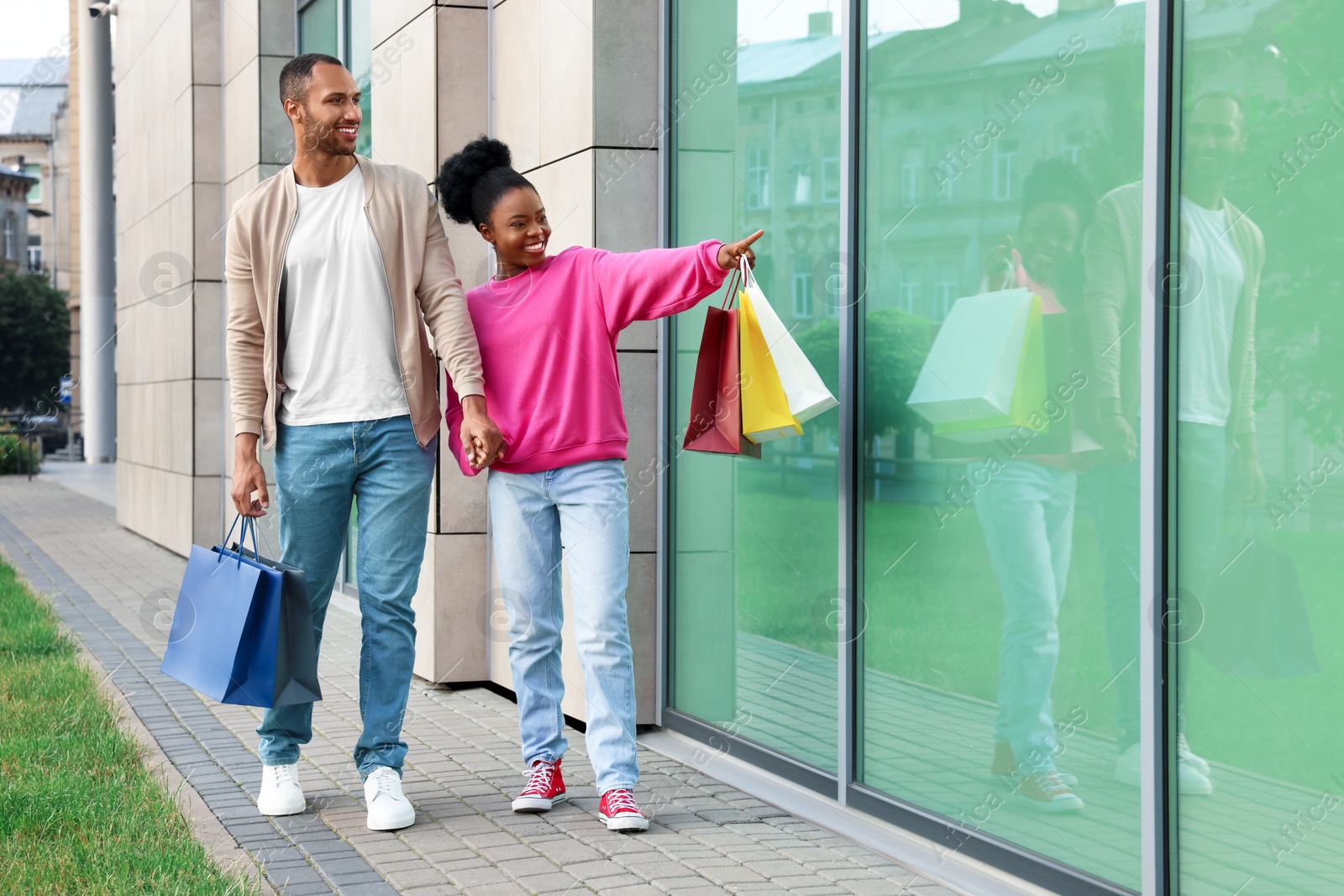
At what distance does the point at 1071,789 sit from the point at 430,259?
2.39m

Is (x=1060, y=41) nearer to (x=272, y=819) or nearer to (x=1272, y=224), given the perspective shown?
(x=1272, y=224)

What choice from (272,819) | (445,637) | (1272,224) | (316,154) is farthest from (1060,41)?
(445,637)

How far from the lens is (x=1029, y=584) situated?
3.69 metres

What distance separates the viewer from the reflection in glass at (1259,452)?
2898 millimetres

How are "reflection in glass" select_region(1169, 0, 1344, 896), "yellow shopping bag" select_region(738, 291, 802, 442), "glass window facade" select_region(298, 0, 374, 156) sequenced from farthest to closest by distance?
1. "glass window facade" select_region(298, 0, 374, 156)
2. "yellow shopping bag" select_region(738, 291, 802, 442)
3. "reflection in glass" select_region(1169, 0, 1344, 896)

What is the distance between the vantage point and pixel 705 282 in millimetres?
3945

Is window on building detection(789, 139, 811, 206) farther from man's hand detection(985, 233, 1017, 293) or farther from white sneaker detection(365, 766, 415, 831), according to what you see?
white sneaker detection(365, 766, 415, 831)

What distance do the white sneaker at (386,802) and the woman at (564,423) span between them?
0.59m

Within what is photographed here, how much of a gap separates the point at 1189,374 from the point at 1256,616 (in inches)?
22.0

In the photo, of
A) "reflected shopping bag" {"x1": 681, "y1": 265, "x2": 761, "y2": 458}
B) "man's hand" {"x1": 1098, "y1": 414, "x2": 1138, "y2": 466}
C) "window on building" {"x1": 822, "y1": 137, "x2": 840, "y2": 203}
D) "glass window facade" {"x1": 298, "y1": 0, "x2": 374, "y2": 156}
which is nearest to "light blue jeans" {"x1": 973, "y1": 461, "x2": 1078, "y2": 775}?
"man's hand" {"x1": 1098, "y1": 414, "x2": 1138, "y2": 466}

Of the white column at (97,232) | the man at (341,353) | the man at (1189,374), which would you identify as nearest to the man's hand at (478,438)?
the man at (341,353)

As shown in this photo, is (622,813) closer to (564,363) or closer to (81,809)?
(564,363)

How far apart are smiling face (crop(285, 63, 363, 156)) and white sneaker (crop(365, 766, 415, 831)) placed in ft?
6.20

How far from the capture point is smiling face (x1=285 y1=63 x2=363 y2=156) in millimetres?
4043
